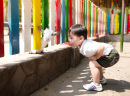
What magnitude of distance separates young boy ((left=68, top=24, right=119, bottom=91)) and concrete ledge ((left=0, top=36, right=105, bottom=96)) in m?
0.48

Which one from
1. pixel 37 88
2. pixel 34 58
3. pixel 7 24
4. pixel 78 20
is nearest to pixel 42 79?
pixel 37 88

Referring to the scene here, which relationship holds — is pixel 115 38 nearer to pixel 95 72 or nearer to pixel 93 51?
pixel 95 72

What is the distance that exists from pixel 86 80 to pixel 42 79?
75cm

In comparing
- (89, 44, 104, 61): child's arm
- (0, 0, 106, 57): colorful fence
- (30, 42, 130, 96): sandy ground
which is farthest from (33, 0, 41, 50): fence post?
(89, 44, 104, 61): child's arm

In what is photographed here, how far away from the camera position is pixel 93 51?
7.04 ft

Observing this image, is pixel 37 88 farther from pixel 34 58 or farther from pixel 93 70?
pixel 93 70

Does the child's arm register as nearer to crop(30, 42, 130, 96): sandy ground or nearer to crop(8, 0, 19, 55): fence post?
crop(30, 42, 130, 96): sandy ground

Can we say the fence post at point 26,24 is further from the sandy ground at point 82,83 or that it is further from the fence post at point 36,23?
the sandy ground at point 82,83

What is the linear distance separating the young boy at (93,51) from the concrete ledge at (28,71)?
483mm

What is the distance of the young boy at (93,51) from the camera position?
2.18 metres

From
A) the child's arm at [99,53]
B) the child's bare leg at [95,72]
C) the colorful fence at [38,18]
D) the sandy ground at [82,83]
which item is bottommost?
the sandy ground at [82,83]

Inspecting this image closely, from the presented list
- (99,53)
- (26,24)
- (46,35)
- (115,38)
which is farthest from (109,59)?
(115,38)

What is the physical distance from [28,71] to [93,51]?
2.61ft

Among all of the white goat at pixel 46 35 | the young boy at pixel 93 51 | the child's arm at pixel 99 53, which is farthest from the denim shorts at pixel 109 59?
the white goat at pixel 46 35
